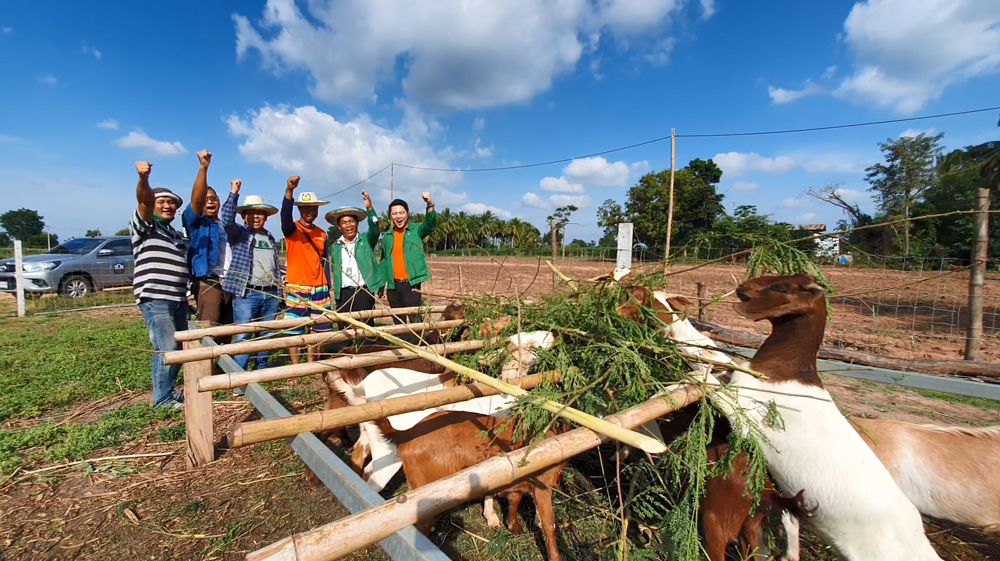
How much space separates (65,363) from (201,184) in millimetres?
3904

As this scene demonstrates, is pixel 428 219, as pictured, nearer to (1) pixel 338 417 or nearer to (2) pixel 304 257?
(2) pixel 304 257

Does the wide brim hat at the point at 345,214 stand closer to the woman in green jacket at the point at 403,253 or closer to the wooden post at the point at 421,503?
the woman in green jacket at the point at 403,253

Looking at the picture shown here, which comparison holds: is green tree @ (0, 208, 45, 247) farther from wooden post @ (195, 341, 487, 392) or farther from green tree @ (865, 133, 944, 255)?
green tree @ (865, 133, 944, 255)

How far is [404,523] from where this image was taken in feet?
3.08

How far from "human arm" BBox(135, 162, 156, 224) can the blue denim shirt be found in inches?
27.2

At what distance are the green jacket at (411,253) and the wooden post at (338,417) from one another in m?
2.90

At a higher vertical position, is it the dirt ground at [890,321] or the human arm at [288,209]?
the human arm at [288,209]

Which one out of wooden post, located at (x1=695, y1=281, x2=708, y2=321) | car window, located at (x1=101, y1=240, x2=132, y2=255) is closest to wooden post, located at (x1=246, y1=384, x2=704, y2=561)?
wooden post, located at (x1=695, y1=281, x2=708, y2=321)

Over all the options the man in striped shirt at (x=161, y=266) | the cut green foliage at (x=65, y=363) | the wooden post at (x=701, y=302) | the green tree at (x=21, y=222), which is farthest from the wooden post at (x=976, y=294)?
the green tree at (x=21, y=222)

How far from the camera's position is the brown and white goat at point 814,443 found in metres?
1.51

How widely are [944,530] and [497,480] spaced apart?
285 centimetres

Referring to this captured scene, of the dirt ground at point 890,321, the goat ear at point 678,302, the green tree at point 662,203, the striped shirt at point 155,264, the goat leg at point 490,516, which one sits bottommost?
the goat leg at point 490,516

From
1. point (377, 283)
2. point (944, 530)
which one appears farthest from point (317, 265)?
point (944, 530)

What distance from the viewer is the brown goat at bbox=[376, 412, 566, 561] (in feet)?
6.67
